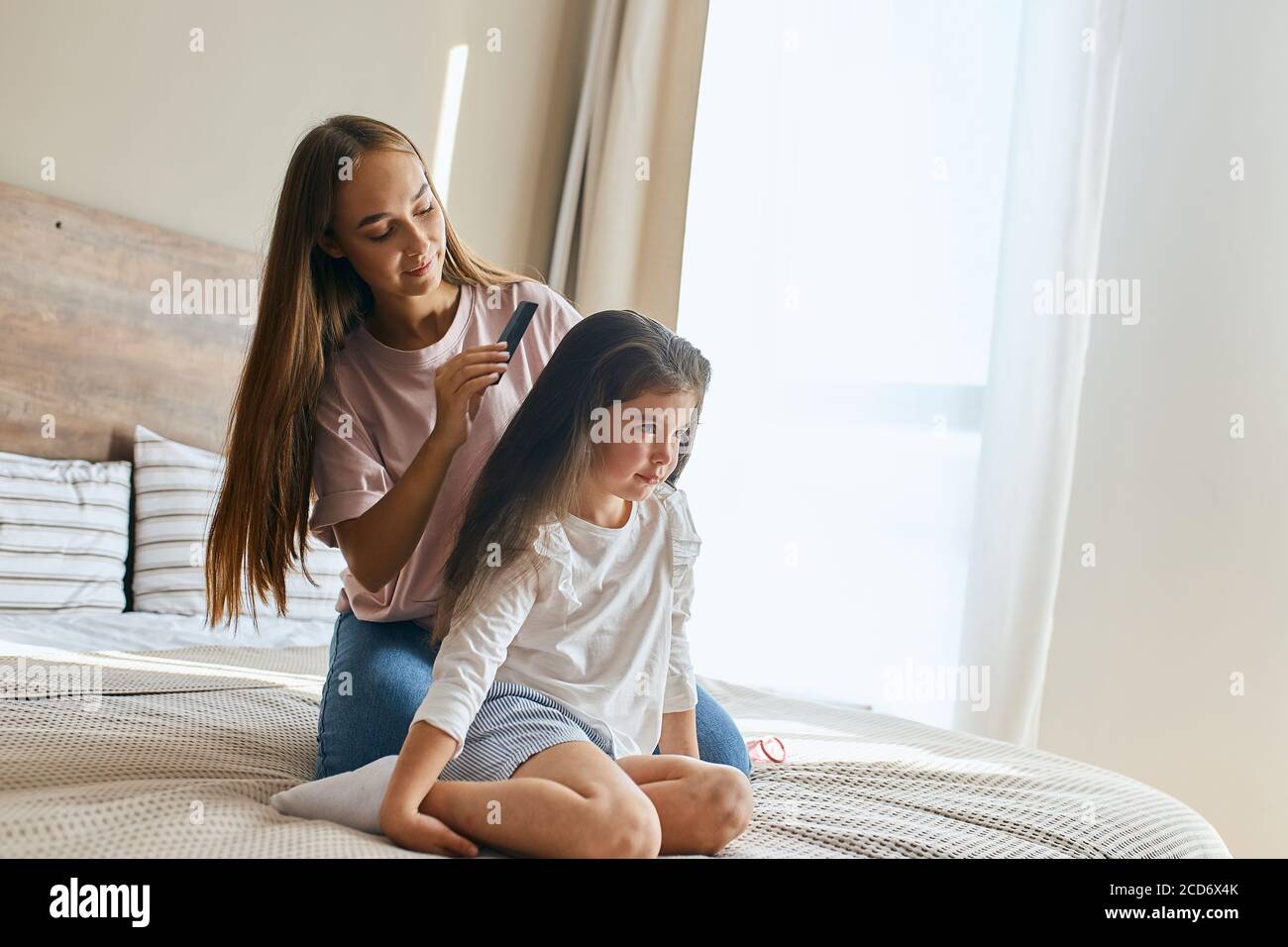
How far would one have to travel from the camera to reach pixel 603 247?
3209mm

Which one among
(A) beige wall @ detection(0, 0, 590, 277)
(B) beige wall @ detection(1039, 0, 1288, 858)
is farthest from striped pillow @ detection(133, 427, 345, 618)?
(B) beige wall @ detection(1039, 0, 1288, 858)

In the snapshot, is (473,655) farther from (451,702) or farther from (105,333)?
(105,333)

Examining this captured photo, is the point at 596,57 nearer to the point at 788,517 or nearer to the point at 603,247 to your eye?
the point at 603,247

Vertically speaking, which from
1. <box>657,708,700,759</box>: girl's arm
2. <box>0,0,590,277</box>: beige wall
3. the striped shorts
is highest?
<box>0,0,590,277</box>: beige wall

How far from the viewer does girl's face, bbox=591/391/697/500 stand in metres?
1.23

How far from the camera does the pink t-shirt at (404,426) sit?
56.5 inches

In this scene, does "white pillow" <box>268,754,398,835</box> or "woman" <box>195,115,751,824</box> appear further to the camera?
"woman" <box>195,115,751,824</box>

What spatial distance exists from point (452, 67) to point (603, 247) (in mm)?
615

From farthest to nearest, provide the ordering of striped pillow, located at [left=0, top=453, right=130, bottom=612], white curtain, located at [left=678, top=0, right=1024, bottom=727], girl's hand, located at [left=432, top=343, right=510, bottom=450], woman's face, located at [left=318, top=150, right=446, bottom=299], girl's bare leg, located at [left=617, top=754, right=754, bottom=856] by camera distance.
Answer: white curtain, located at [left=678, top=0, right=1024, bottom=727], striped pillow, located at [left=0, top=453, right=130, bottom=612], woman's face, located at [left=318, top=150, right=446, bottom=299], girl's hand, located at [left=432, top=343, right=510, bottom=450], girl's bare leg, located at [left=617, top=754, right=754, bottom=856]

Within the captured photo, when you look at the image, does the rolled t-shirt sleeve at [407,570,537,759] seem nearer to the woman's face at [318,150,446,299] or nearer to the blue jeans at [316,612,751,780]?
the blue jeans at [316,612,751,780]

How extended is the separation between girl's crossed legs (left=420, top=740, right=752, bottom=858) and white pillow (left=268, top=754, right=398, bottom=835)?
49 mm

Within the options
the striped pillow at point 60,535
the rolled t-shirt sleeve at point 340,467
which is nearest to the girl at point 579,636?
the rolled t-shirt sleeve at point 340,467

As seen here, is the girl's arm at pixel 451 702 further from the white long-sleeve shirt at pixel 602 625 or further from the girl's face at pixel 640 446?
the girl's face at pixel 640 446
